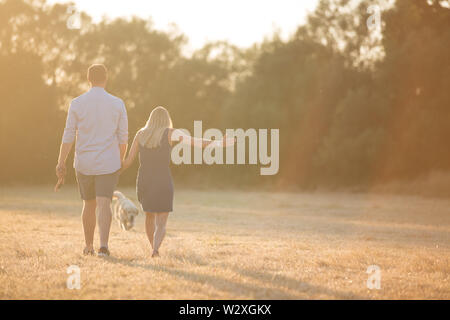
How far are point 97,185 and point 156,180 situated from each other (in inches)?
29.9

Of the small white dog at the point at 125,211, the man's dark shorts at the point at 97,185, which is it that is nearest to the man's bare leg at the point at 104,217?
the man's dark shorts at the point at 97,185

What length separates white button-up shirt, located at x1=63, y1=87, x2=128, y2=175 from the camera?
23.1 ft

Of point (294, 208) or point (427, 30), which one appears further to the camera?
point (427, 30)

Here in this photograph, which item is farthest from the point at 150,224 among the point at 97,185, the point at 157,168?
the point at 97,185

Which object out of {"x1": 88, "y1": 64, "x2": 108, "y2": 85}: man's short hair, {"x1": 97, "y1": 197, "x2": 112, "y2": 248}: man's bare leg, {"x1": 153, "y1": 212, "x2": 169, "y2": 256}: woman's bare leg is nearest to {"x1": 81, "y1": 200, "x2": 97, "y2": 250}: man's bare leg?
{"x1": 97, "y1": 197, "x2": 112, "y2": 248}: man's bare leg

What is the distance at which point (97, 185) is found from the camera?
7.03 m

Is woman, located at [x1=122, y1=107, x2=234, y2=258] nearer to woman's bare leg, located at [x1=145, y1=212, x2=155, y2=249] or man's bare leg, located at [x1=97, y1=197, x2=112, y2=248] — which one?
woman's bare leg, located at [x1=145, y1=212, x2=155, y2=249]

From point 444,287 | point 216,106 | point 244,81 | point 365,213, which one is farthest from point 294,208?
point 216,106

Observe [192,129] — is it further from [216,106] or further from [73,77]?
[73,77]

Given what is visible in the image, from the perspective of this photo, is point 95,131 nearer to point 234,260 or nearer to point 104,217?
point 104,217

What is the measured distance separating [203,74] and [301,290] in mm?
33766

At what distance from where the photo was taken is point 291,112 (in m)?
31.7

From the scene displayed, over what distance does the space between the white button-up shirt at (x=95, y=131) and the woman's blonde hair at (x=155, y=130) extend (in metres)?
0.38

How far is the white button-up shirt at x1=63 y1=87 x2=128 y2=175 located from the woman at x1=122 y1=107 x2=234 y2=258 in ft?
1.09
